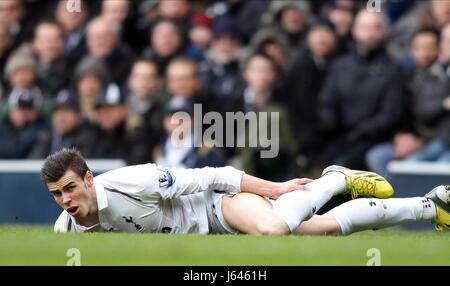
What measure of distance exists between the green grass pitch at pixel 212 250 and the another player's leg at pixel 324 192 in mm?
186

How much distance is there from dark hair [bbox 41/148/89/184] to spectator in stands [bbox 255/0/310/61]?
611 cm

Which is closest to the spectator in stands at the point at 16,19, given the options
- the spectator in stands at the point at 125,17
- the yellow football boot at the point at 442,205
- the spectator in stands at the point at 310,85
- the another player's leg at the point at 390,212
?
the spectator in stands at the point at 125,17

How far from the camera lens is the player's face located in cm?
846

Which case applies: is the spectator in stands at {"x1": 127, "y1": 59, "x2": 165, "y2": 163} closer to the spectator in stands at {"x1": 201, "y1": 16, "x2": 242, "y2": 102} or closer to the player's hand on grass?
the spectator in stands at {"x1": 201, "y1": 16, "x2": 242, "y2": 102}

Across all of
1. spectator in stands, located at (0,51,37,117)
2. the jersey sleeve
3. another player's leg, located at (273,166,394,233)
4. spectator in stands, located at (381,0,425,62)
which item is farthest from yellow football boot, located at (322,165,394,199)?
spectator in stands, located at (0,51,37,117)

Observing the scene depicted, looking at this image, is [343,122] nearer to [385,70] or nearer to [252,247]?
[385,70]

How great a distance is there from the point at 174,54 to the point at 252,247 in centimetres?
708

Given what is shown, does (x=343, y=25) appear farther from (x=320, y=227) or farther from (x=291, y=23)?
(x=320, y=227)

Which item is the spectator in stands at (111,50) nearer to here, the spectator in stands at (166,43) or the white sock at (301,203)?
the spectator in stands at (166,43)

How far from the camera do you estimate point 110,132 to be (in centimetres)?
1409

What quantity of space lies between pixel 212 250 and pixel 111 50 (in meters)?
7.49

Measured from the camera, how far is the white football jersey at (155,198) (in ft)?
28.3
